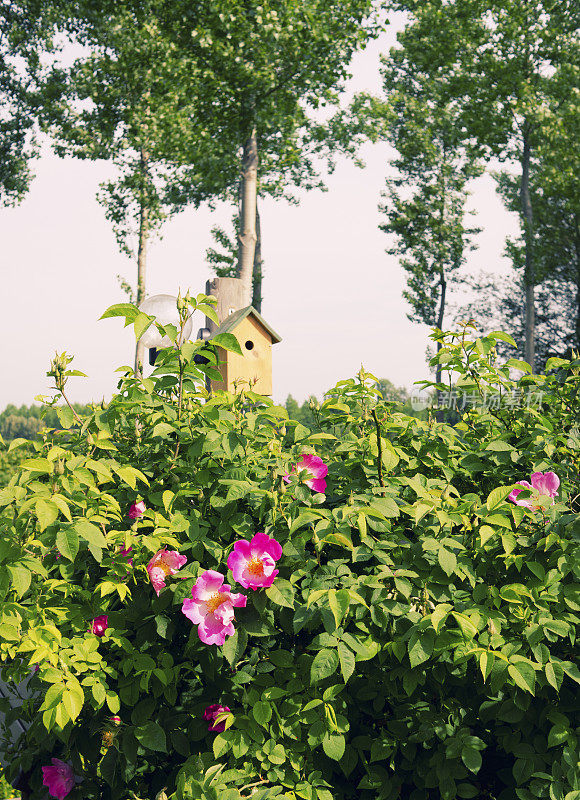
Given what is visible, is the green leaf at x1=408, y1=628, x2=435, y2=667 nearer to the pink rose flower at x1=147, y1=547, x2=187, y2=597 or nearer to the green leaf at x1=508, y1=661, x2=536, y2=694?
the green leaf at x1=508, y1=661, x2=536, y2=694

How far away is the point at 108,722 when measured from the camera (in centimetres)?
190

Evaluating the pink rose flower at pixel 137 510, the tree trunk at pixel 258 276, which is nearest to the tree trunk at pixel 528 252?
the tree trunk at pixel 258 276

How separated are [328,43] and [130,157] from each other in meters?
8.83

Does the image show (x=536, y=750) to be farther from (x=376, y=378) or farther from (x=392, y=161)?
(x=392, y=161)

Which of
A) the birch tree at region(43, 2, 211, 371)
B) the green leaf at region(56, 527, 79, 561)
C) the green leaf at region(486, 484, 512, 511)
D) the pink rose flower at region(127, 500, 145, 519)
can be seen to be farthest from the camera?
the birch tree at region(43, 2, 211, 371)

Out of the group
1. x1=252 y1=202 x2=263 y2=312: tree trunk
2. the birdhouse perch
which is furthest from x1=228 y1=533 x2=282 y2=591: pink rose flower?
x1=252 y1=202 x2=263 y2=312: tree trunk

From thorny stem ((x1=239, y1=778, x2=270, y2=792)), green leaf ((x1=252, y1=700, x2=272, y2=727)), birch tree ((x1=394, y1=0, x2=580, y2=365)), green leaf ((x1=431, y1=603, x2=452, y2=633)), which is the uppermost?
birch tree ((x1=394, y1=0, x2=580, y2=365))

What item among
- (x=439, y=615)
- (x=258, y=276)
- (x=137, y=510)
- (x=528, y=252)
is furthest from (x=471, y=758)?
(x=528, y=252)

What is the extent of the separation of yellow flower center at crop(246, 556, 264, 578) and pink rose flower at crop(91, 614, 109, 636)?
0.50 metres

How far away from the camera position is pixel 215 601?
1722 mm

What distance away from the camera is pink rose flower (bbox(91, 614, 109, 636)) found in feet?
6.22

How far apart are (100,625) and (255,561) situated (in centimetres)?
53

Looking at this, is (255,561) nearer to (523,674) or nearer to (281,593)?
(281,593)

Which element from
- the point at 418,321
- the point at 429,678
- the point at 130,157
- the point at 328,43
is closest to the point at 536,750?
the point at 429,678
